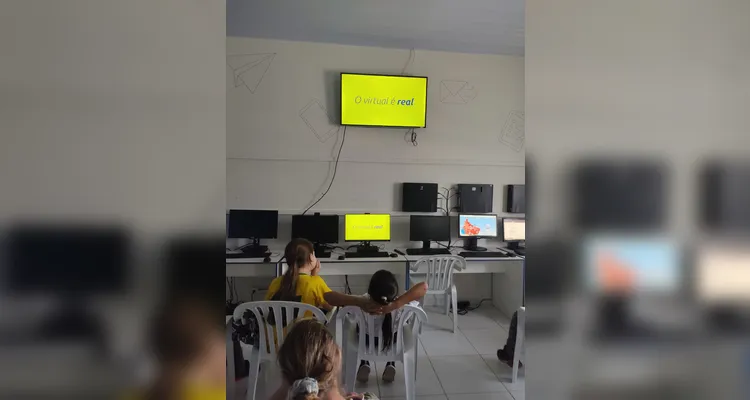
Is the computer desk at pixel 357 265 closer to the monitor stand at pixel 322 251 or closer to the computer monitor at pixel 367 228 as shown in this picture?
the monitor stand at pixel 322 251

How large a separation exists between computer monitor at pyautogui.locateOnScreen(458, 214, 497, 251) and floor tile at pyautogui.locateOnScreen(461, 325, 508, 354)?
0.96 m

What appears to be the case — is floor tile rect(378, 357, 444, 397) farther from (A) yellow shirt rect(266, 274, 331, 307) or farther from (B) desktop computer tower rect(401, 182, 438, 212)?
(B) desktop computer tower rect(401, 182, 438, 212)

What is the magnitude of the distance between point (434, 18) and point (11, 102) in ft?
11.4

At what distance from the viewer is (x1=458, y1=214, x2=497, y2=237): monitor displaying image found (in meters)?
4.30

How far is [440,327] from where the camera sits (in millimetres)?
3697

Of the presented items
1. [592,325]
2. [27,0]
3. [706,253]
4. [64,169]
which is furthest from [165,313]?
[706,253]

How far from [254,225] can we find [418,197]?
1.75 meters

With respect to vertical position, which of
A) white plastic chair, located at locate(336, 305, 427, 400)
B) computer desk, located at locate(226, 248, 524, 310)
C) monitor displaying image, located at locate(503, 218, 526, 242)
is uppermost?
monitor displaying image, located at locate(503, 218, 526, 242)

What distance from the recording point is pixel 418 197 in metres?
4.26

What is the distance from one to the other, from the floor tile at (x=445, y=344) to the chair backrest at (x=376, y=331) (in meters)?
0.88

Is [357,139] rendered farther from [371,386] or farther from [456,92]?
[371,386]

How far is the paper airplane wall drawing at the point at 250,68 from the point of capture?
3.98 m

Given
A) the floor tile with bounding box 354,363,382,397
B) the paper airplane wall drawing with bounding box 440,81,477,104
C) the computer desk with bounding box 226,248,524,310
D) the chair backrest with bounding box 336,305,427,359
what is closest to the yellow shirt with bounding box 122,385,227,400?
the chair backrest with bounding box 336,305,427,359

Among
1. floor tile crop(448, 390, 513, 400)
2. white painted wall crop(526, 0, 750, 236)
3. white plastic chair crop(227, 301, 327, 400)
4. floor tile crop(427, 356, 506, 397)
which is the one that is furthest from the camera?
floor tile crop(427, 356, 506, 397)
